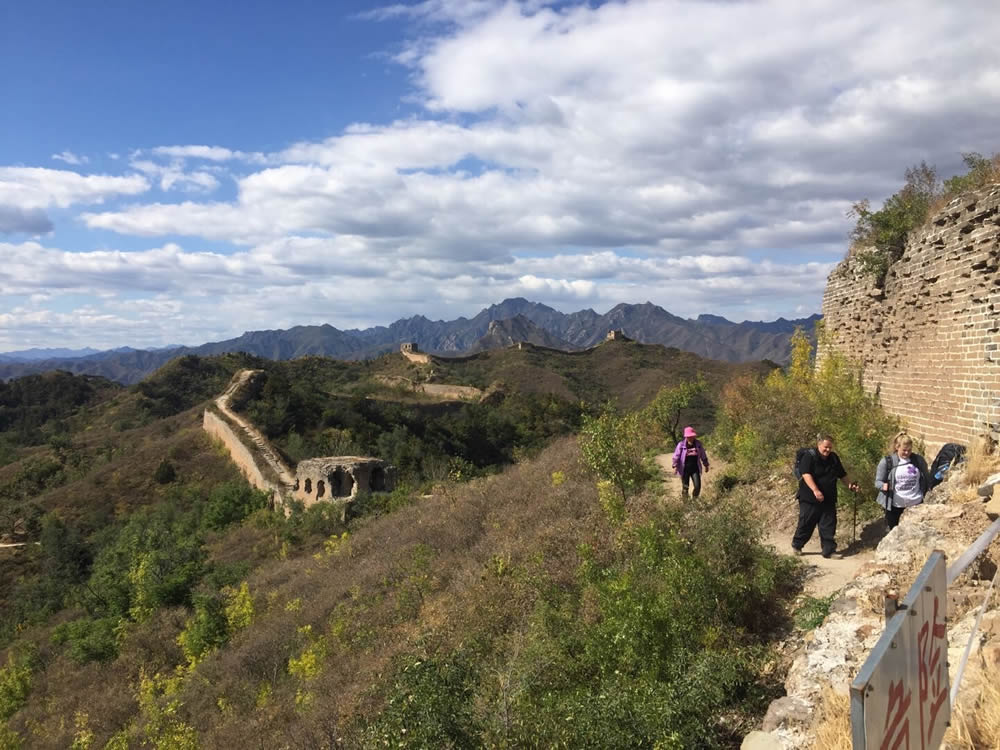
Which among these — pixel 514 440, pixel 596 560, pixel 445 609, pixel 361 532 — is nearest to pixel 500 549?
pixel 445 609

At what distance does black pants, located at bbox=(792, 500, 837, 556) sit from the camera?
22.5 feet

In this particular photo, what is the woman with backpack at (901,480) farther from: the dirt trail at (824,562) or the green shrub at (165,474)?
the green shrub at (165,474)

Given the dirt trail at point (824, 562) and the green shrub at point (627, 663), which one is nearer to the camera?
the green shrub at point (627, 663)

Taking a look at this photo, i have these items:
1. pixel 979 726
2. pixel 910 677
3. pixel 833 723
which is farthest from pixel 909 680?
pixel 833 723

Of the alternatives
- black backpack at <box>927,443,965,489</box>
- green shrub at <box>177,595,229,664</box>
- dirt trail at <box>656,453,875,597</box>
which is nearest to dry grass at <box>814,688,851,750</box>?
dirt trail at <box>656,453,875,597</box>

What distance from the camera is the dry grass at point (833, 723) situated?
2.85 meters

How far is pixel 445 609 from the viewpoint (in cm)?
786

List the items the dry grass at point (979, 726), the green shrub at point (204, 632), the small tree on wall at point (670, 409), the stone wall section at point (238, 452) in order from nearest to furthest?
the dry grass at point (979, 726)
the green shrub at point (204, 632)
the small tree on wall at point (670, 409)
the stone wall section at point (238, 452)

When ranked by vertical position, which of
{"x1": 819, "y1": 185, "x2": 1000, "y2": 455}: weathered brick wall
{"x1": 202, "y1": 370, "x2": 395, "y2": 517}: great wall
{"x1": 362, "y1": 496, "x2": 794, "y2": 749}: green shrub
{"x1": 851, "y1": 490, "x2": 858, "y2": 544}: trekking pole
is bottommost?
{"x1": 202, "y1": 370, "x2": 395, "y2": 517}: great wall

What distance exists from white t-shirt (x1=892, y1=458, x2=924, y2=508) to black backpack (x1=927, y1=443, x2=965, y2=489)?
400 millimetres

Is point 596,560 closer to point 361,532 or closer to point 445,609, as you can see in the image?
point 445,609

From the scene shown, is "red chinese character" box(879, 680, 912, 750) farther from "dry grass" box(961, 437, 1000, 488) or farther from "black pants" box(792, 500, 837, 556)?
"black pants" box(792, 500, 837, 556)

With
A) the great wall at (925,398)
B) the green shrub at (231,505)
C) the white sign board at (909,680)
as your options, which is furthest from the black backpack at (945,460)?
the green shrub at (231,505)

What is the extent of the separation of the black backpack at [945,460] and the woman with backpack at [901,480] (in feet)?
0.53
